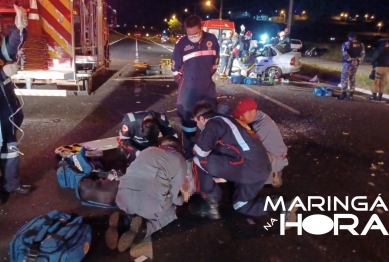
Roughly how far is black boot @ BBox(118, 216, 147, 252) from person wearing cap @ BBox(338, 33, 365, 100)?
9014mm

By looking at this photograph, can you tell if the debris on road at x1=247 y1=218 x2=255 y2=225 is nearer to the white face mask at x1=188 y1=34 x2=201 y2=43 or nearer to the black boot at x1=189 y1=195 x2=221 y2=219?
the black boot at x1=189 y1=195 x2=221 y2=219

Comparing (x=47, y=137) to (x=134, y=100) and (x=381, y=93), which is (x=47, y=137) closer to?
(x=134, y=100)

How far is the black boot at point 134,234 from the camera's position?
3.30 metres

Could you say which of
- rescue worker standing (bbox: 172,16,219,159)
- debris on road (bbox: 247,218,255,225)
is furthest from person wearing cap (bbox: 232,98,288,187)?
rescue worker standing (bbox: 172,16,219,159)

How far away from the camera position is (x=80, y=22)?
9.66 metres

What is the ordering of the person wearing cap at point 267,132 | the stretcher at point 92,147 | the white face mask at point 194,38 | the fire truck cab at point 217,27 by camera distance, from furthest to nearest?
the fire truck cab at point 217,27 < the stretcher at point 92,147 < the white face mask at point 194,38 < the person wearing cap at point 267,132

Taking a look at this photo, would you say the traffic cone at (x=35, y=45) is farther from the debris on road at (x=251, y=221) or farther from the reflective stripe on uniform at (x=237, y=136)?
the debris on road at (x=251, y=221)

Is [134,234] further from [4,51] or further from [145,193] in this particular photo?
[4,51]

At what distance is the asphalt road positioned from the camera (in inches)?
141

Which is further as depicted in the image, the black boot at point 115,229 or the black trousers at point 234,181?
the black trousers at point 234,181

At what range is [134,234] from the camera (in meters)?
3.33

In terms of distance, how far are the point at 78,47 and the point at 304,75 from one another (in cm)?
1098

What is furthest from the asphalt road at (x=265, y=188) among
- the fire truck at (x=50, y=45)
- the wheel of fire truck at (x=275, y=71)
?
the wheel of fire truck at (x=275, y=71)

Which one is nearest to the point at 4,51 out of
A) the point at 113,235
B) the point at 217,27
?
the point at 113,235
